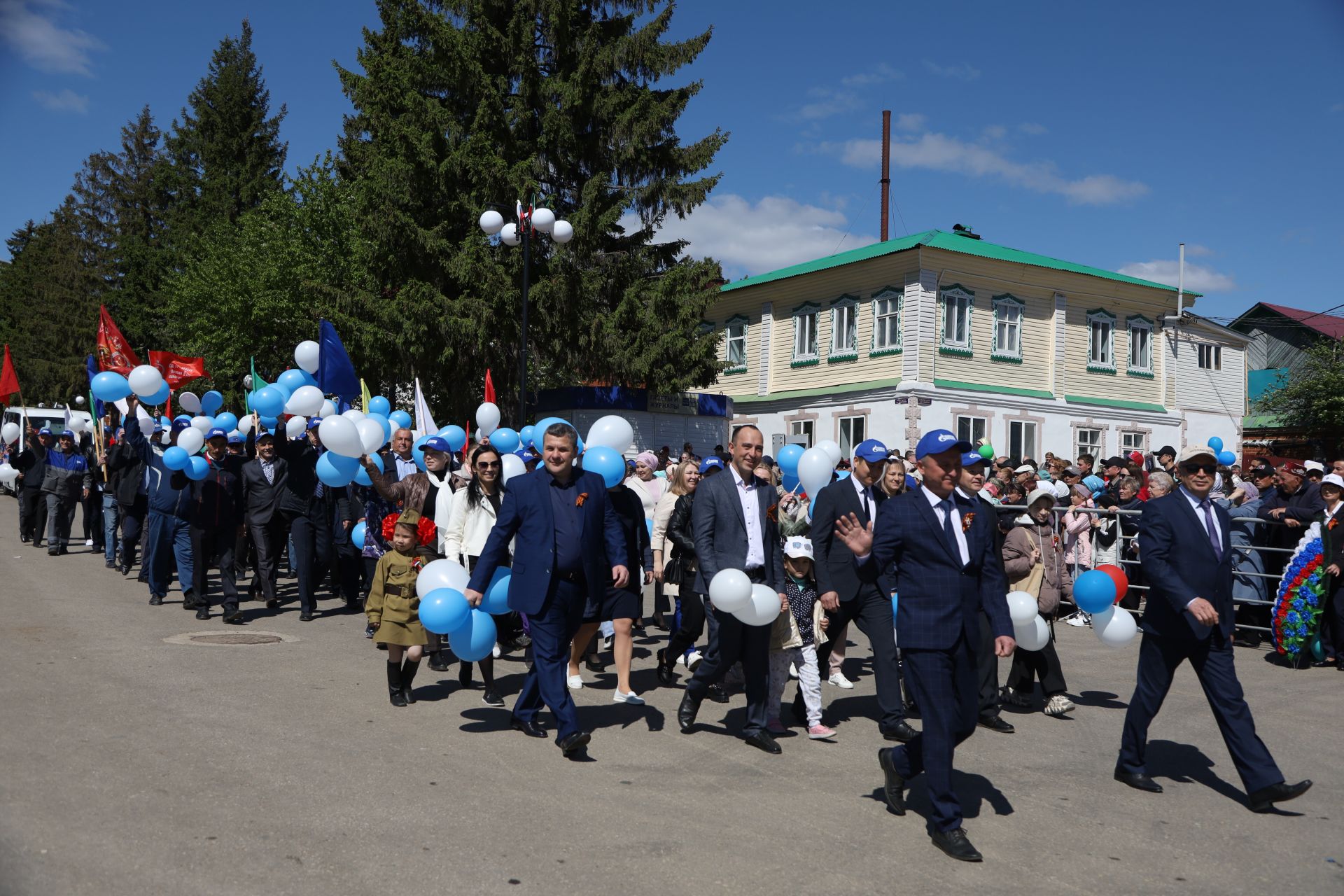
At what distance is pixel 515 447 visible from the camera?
40.3 feet

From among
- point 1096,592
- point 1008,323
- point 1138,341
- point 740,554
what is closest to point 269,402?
point 740,554

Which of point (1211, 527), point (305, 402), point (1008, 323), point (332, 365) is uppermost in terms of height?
point (1008, 323)

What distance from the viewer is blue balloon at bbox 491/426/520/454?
12.0m

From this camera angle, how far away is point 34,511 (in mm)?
19047

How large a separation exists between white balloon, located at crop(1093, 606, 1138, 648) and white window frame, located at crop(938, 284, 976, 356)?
23075 mm

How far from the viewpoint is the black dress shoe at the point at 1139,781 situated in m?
6.11

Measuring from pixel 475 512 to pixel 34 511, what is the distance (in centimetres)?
1433

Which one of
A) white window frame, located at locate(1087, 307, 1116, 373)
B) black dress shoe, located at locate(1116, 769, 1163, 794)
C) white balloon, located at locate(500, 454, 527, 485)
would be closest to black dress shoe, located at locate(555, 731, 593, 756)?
black dress shoe, located at locate(1116, 769, 1163, 794)

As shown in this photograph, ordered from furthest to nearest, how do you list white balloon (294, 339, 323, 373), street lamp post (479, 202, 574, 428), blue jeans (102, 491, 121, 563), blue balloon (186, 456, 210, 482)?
street lamp post (479, 202, 574, 428) < blue jeans (102, 491, 121, 563) < white balloon (294, 339, 323, 373) < blue balloon (186, 456, 210, 482)

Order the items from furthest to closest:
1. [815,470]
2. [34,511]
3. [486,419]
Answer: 1. [34,511]
2. [486,419]
3. [815,470]

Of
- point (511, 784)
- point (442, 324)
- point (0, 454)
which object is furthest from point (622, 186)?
point (511, 784)

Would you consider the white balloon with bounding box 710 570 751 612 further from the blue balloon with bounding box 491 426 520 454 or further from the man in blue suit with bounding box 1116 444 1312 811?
the blue balloon with bounding box 491 426 520 454

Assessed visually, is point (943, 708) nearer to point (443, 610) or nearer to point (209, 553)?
point (443, 610)

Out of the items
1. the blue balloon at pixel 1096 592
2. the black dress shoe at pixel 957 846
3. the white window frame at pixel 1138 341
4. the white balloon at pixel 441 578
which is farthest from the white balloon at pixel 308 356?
the white window frame at pixel 1138 341
